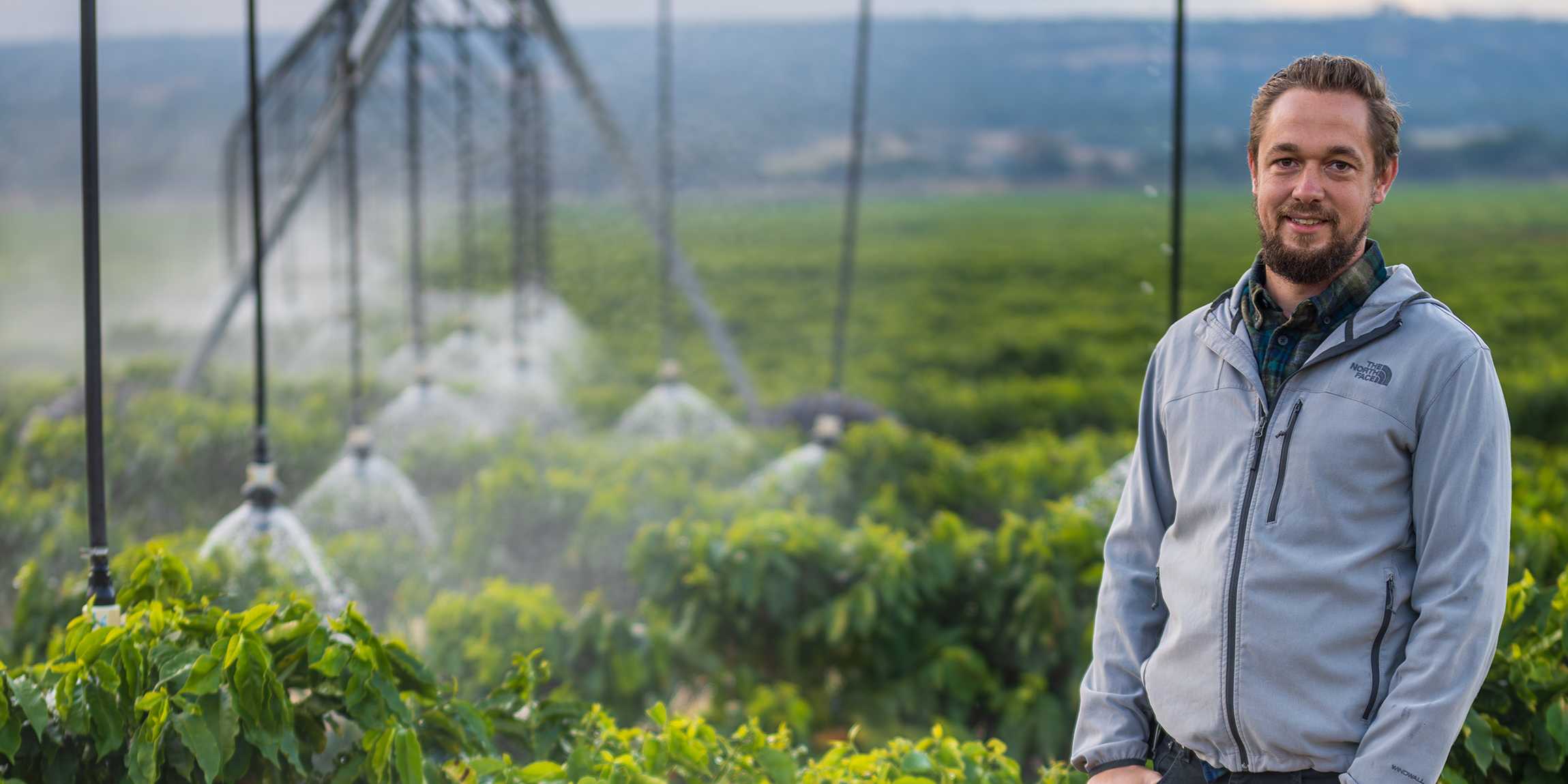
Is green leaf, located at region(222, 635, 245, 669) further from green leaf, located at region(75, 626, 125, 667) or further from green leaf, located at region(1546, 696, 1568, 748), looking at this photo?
green leaf, located at region(1546, 696, 1568, 748)

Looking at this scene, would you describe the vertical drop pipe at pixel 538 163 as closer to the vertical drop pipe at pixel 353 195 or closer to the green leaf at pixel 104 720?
the vertical drop pipe at pixel 353 195

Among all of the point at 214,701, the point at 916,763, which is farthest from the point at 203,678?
the point at 916,763

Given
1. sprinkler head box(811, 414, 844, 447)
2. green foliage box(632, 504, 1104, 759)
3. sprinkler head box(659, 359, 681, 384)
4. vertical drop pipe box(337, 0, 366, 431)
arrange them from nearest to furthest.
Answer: green foliage box(632, 504, 1104, 759)
vertical drop pipe box(337, 0, 366, 431)
sprinkler head box(811, 414, 844, 447)
sprinkler head box(659, 359, 681, 384)

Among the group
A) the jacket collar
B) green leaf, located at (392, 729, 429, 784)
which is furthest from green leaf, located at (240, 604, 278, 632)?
the jacket collar

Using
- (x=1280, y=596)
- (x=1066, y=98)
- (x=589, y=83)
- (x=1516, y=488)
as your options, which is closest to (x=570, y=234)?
(x=1066, y=98)

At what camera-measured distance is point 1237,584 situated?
4.50 ft

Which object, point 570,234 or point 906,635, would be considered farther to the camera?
point 570,234

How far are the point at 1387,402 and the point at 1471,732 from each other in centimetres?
81

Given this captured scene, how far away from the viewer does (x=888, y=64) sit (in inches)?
1507

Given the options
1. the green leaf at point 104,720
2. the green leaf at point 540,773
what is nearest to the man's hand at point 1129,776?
the green leaf at point 540,773

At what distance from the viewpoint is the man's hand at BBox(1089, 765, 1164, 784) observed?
1466 millimetres

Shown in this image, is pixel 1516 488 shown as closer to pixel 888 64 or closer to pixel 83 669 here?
pixel 83 669

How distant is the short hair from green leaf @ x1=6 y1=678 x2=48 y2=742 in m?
1.71

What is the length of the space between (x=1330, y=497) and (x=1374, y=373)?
5.4 inches
